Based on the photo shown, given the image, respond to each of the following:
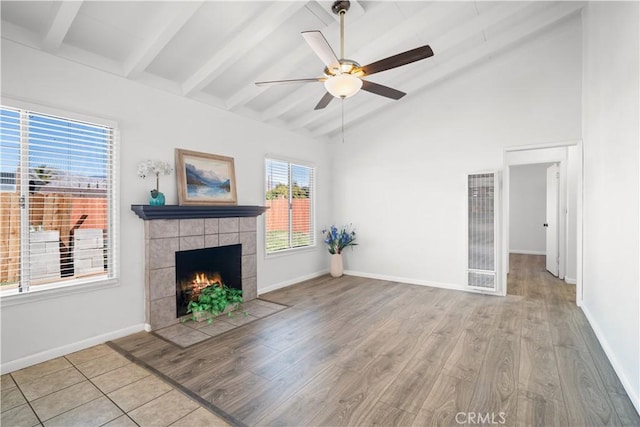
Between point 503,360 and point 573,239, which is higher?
point 573,239

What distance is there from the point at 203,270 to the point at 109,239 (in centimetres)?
126

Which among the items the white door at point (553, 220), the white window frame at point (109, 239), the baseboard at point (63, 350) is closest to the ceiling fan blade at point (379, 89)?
the white window frame at point (109, 239)

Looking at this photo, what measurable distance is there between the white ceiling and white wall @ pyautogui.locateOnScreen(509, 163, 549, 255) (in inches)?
220

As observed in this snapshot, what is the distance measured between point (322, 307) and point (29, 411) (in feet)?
9.39

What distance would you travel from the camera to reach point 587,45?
12.4ft

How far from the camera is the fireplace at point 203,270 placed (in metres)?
3.80

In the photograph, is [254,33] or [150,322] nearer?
[254,33]

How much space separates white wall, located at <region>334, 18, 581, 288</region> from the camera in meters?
4.26

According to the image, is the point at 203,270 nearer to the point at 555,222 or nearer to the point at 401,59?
the point at 401,59

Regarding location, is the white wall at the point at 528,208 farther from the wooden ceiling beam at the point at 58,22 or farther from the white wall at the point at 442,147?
the wooden ceiling beam at the point at 58,22

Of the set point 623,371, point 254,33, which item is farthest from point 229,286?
point 623,371

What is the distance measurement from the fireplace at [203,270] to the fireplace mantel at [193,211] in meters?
0.47

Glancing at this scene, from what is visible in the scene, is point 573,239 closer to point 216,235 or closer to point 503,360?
point 503,360

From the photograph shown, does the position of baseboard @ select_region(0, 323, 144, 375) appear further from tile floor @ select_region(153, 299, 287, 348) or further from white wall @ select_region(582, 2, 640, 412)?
white wall @ select_region(582, 2, 640, 412)
